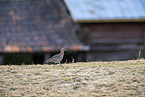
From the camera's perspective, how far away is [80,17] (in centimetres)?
1090

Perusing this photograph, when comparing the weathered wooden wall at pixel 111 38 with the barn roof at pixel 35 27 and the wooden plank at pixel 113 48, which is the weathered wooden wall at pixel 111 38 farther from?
the barn roof at pixel 35 27

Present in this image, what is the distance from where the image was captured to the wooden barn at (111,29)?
437 inches

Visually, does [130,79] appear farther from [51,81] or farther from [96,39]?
[96,39]

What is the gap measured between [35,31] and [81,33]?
198 centimetres

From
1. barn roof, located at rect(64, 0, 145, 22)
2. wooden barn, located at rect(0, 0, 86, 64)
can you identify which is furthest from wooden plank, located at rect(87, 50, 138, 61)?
barn roof, located at rect(64, 0, 145, 22)

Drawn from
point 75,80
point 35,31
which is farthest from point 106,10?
point 75,80

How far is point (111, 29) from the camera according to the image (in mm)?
11336

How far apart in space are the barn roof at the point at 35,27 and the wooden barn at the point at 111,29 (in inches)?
23.3

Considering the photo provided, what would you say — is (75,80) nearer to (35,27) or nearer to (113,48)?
(113,48)

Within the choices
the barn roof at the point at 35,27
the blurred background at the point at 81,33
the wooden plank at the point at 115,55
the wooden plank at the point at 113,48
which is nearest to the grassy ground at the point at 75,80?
the wooden plank at the point at 115,55

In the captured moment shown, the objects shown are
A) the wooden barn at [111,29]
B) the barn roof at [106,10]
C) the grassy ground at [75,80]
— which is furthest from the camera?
the wooden barn at [111,29]

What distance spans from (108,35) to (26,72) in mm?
4853

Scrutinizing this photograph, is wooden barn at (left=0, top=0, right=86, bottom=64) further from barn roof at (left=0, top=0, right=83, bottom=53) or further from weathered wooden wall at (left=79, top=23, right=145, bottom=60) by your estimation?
weathered wooden wall at (left=79, top=23, right=145, bottom=60)

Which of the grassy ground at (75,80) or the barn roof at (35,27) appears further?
the barn roof at (35,27)
